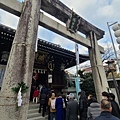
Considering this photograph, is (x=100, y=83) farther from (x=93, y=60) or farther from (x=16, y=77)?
(x=16, y=77)

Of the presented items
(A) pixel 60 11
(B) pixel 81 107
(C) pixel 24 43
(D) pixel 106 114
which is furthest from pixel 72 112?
(A) pixel 60 11

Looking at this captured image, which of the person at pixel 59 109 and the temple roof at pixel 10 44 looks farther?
the temple roof at pixel 10 44

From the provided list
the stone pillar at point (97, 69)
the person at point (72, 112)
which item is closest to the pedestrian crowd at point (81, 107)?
the person at point (72, 112)

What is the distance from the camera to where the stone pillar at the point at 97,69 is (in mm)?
6254

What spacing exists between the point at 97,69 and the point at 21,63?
178 inches

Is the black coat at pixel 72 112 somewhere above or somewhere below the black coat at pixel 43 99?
below

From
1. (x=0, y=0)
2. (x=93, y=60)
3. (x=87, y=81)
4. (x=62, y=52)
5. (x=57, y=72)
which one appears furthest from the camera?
(x=87, y=81)

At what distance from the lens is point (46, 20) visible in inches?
197

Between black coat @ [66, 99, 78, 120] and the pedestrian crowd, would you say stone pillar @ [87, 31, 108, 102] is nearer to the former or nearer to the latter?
the pedestrian crowd

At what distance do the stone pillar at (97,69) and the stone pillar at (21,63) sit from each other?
13.3ft

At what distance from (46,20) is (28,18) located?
1202 mm

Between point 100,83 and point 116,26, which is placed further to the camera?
point 100,83

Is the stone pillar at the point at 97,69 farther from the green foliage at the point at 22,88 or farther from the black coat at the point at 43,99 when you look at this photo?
the green foliage at the point at 22,88

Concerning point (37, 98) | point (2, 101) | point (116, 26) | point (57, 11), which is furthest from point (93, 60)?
point (2, 101)
